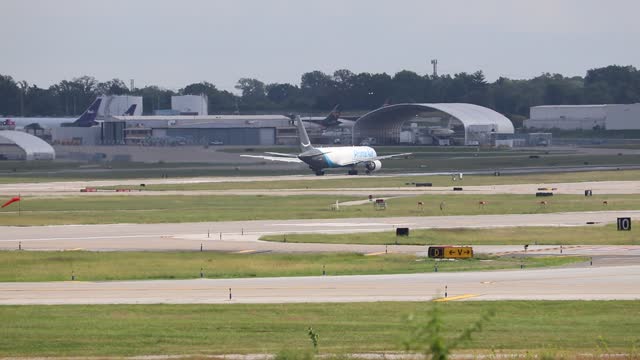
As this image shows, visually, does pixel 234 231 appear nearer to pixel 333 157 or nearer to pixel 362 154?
pixel 333 157

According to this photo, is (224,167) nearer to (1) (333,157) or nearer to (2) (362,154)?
(2) (362,154)

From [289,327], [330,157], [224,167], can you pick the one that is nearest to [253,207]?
[330,157]

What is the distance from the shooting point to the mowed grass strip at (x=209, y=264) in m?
57.6

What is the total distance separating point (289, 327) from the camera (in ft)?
136

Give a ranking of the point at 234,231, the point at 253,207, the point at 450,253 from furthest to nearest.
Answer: the point at 253,207 → the point at 234,231 → the point at 450,253

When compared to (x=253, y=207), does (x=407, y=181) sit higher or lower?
lower

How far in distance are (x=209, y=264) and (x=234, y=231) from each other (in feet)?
63.5

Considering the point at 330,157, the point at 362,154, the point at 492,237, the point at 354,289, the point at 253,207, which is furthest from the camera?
the point at 362,154

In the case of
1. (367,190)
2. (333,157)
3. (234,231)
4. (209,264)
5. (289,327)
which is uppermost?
(333,157)

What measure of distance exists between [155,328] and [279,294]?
921cm

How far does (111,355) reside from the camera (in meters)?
36.7

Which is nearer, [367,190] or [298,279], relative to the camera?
[298,279]

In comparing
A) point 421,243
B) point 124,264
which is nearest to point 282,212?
point 421,243

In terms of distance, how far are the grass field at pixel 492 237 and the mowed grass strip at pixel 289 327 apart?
88.1 ft
